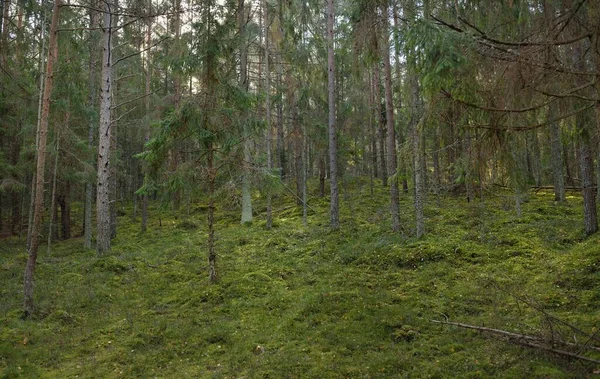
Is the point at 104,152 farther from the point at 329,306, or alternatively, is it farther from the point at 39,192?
the point at 329,306

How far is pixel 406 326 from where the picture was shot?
7754mm

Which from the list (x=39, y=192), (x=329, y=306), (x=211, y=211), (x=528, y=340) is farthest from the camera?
(x=211, y=211)

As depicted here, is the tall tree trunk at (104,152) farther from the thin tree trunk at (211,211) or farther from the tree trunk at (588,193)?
the tree trunk at (588,193)

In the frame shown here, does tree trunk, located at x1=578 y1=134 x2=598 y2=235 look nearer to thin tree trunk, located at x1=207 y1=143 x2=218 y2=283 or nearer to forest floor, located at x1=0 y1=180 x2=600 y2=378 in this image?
forest floor, located at x1=0 y1=180 x2=600 y2=378

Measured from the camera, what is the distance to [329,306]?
29.3 ft

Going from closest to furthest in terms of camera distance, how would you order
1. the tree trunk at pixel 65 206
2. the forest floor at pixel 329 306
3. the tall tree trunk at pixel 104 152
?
the forest floor at pixel 329 306, the tall tree trunk at pixel 104 152, the tree trunk at pixel 65 206

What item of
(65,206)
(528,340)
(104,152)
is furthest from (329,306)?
→ (65,206)

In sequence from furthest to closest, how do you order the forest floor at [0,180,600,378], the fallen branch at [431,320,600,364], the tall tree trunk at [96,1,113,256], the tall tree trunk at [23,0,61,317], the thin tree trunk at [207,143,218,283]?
the tall tree trunk at [96,1,113,256]
the thin tree trunk at [207,143,218,283]
the tall tree trunk at [23,0,61,317]
the forest floor at [0,180,600,378]
the fallen branch at [431,320,600,364]

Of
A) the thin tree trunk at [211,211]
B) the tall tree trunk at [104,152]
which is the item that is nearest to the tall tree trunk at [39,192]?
the tall tree trunk at [104,152]

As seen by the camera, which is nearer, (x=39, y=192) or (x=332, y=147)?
(x=39, y=192)

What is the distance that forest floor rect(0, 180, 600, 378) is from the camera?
6.81 m

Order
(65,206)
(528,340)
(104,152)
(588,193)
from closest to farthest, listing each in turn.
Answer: (528,340) → (588,193) → (104,152) → (65,206)

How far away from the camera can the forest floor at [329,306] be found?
22.3 ft

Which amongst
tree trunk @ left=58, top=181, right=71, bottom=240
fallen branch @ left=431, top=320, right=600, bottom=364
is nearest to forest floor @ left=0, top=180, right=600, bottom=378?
fallen branch @ left=431, top=320, right=600, bottom=364
